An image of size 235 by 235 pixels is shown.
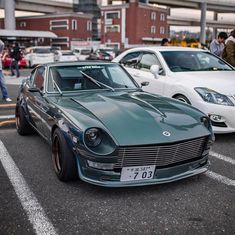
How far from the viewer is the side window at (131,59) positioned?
24.9ft

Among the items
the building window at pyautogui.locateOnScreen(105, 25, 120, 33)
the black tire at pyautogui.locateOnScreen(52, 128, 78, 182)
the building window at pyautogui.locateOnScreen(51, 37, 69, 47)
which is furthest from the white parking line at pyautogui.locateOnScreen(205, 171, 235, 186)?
the building window at pyautogui.locateOnScreen(51, 37, 69, 47)

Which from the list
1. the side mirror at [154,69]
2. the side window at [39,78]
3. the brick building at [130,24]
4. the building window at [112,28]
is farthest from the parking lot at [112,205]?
the building window at [112,28]

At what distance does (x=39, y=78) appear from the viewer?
5.38 metres

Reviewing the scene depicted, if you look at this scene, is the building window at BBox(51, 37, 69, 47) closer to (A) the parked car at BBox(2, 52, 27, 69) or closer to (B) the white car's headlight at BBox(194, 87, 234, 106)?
(A) the parked car at BBox(2, 52, 27, 69)

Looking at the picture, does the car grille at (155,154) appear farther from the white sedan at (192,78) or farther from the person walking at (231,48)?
the person walking at (231,48)

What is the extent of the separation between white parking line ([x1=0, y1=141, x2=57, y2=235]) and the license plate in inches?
33.0

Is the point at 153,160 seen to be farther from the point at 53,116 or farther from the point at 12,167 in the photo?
the point at 12,167

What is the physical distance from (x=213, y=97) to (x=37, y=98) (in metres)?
2.77

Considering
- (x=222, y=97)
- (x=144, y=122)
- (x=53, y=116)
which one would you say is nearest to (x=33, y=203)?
(x=53, y=116)

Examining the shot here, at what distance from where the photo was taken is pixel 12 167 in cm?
449

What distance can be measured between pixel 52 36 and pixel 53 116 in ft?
216

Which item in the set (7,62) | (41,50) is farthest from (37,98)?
(41,50)

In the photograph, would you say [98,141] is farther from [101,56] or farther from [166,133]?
[101,56]

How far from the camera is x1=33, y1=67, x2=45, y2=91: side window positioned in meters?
5.08
